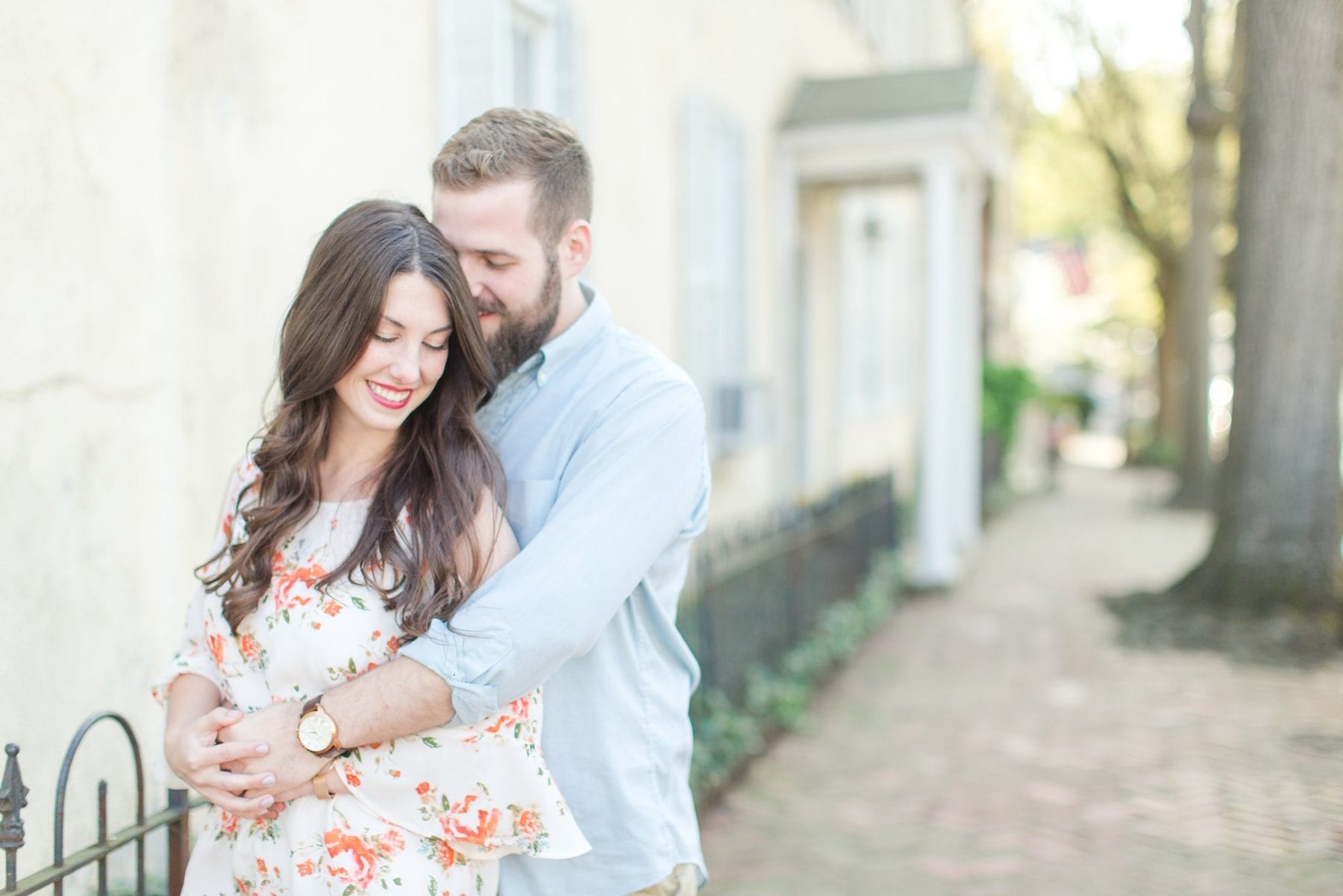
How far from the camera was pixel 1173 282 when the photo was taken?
2038cm

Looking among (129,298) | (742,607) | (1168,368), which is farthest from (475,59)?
(1168,368)

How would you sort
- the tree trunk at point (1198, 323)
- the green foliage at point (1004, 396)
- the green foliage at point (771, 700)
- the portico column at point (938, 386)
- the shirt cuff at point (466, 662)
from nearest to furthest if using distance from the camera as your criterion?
the shirt cuff at point (466, 662) → the green foliage at point (771, 700) → the portico column at point (938, 386) → the tree trunk at point (1198, 323) → the green foliage at point (1004, 396)

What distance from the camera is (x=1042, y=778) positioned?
5.25 m

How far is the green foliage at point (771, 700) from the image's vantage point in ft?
16.6

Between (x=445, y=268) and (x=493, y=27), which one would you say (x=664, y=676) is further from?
(x=493, y=27)

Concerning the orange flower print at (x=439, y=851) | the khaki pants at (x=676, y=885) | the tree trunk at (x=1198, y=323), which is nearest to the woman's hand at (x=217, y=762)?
the orange flower print at (x=439, y=851)

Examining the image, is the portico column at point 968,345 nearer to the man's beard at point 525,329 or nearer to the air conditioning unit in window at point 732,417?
the air conditioning unit in window at point 732,417

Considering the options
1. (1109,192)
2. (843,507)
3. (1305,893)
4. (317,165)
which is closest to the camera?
(317,165)

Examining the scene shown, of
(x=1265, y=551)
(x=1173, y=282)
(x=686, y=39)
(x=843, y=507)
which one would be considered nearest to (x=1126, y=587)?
(x=1265, y=551)

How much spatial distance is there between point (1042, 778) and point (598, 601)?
4077 millimetres

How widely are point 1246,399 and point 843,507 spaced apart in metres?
2.78

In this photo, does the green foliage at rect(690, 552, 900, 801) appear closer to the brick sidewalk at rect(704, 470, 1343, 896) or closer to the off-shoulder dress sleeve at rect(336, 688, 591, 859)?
the brick sidewalk at rect(704, 470, 1343, 896)

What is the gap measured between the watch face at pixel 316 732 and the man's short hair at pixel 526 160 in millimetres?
870

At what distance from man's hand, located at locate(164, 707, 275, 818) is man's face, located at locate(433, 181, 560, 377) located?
2.49 ft
